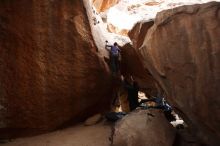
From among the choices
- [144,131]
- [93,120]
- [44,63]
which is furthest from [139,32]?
[144,131]

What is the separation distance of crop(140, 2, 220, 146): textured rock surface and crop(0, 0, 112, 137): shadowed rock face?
2677 millimetres

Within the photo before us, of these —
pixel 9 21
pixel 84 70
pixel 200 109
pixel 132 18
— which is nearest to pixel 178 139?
pixel 200 109

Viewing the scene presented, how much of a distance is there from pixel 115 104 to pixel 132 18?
372 inches

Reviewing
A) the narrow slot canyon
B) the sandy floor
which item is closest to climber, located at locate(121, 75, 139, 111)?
the narrow slot canyon

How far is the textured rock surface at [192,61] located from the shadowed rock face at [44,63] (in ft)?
8.78

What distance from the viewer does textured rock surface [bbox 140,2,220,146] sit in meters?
6.83

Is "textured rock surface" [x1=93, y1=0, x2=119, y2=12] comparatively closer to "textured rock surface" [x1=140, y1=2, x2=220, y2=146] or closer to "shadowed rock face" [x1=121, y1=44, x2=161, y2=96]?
"shadowed rock face" [x1=121, y1=44, x2=161, y2=96]

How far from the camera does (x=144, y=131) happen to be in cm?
826

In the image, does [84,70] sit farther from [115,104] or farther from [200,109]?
[200,109]

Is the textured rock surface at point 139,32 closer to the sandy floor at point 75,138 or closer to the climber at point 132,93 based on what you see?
the climber at point 132,93

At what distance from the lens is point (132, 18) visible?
800 inches

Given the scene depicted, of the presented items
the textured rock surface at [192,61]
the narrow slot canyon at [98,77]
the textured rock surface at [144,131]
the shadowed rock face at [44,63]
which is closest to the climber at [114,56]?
the narrow slot canyon at [98,77]

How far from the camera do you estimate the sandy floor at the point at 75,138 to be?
9102 millimetres

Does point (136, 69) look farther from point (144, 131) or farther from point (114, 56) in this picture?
point (144, 131)
